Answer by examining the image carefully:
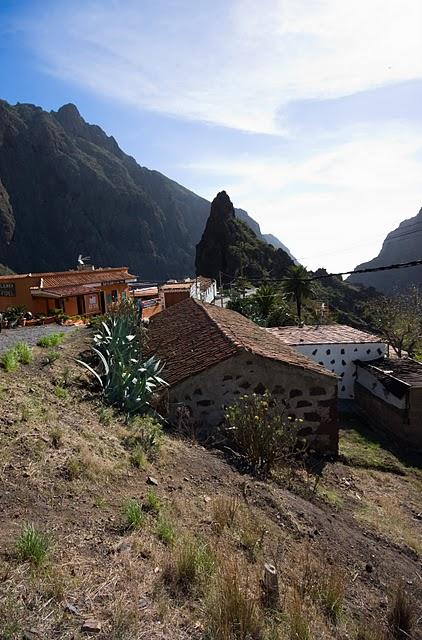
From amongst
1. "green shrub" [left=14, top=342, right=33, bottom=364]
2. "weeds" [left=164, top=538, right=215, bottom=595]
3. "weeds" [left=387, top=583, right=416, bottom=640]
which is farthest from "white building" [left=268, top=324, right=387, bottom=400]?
"weeds" [left=164, top=538, right=215, bottom=595]

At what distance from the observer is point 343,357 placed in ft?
62.2

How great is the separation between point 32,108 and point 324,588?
517 feet

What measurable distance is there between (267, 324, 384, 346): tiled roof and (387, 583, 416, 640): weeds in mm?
13995

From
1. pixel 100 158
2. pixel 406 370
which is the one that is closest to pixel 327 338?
pixel 406 370

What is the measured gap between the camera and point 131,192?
13625 centimetres

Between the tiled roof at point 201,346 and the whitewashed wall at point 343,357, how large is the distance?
5.97 meters

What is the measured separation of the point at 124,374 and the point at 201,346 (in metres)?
2.69

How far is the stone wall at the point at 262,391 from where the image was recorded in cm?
894

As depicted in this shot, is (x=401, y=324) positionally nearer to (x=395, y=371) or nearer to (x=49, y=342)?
(x=395, y=371)

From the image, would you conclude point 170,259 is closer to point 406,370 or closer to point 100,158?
point 100,158

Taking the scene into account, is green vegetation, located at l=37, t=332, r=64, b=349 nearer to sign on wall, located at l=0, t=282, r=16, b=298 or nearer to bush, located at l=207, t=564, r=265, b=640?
bush, located at l=207, t=564, r=265, b=640

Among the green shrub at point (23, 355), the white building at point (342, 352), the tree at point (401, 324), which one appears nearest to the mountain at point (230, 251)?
the tree at point (401, 324)

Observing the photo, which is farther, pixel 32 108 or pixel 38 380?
pixel 32 108

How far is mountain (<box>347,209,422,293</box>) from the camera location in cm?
13657
